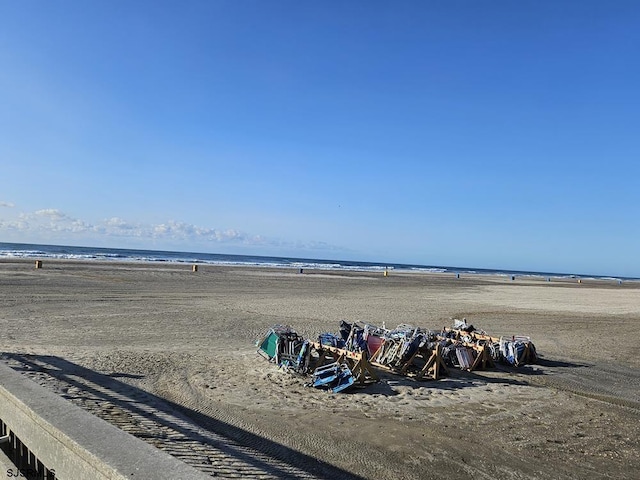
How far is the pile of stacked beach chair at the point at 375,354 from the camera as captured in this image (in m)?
9.01

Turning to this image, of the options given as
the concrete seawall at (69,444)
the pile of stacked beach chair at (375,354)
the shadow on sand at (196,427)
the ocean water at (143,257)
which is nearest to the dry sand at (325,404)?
the shadow on sand at (196,427)

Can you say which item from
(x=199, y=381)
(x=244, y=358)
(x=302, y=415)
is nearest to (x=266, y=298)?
(x=244, y=358)

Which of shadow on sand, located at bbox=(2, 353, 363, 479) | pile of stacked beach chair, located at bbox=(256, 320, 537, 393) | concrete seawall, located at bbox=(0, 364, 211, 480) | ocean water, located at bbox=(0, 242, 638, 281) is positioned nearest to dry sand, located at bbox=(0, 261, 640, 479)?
shadow on sand, located at bbox=(2, 353, 363, 479)

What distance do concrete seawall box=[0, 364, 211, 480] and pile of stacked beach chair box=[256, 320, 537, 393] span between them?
596 cm

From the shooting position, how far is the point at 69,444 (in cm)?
249

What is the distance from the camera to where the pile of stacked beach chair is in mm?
9008

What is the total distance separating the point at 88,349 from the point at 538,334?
14.5m

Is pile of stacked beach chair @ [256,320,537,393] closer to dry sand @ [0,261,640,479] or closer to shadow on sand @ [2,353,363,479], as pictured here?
dry sand @ [0,261,640,479]

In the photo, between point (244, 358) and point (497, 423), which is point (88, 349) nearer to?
point (244, 358)

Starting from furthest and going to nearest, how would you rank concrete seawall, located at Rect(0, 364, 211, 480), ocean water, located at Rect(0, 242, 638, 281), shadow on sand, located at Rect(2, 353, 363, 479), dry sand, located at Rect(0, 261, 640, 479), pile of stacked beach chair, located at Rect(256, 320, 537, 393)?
ocean water, located at Rect(0, 242, 638, 281), pile of stacked beach chair, located at Rect(256, 320, 537, 393), dry sand, located at Rect(0, 261, 640, 479), shadow on sand, located at Rect(2, 353, 363, 479), concrete seawall, located at Rect(0, 364, 211, 480)

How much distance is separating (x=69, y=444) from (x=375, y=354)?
8329 millimetres

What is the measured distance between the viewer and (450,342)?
11.4 meters

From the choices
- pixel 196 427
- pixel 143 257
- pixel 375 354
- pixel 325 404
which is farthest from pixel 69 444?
pixel 143 257

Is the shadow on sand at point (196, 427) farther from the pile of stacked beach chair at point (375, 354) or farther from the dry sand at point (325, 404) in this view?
the pile of stacked beach chair at point (375, 354)
